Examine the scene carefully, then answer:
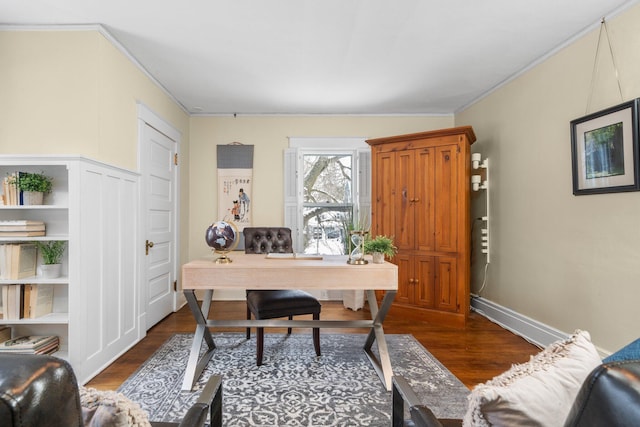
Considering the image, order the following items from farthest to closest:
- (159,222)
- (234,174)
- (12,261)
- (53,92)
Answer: (234,174) < (159,222) < (53,92) < (12,261)

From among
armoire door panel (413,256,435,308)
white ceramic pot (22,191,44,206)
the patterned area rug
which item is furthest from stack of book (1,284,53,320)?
armoire door panel (413,256,435,308)

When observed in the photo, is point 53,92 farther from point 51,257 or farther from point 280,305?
point 280,305

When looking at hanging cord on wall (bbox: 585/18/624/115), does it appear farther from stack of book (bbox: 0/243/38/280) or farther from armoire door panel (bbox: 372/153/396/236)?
stack of book (bbox: 0/243/38/280)

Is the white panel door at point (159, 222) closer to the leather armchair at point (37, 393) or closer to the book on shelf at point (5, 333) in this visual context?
the book on shelf at point (5, 333)

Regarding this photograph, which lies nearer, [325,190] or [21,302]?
[21,302]

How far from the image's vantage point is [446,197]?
360 centimetres

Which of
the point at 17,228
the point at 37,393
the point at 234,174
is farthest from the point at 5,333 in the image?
the point at 234,174

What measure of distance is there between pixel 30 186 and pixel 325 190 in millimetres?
3256

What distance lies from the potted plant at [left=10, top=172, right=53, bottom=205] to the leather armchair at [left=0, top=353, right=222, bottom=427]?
2.29 metres

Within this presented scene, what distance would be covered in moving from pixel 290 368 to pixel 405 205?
7.42 ft

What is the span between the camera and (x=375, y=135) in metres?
4.71

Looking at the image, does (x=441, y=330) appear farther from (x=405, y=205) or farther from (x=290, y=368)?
(x=290, y=368)

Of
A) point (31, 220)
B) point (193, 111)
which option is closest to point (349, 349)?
point (31, 220)

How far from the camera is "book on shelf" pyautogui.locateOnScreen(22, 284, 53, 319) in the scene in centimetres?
223
